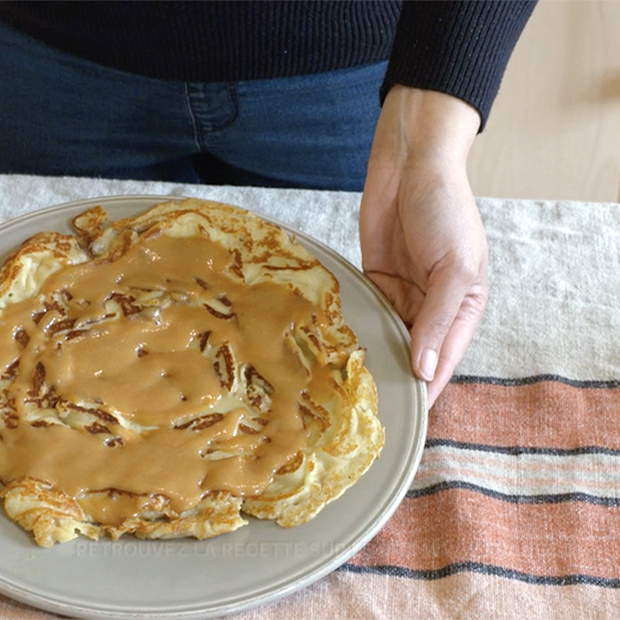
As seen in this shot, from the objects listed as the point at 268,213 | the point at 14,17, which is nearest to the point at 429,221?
the point at 268,213

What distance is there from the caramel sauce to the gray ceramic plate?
5cm

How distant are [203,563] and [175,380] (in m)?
0.27

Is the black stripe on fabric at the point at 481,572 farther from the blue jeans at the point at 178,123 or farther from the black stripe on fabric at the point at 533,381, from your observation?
the blue jeans at the point at 178,123

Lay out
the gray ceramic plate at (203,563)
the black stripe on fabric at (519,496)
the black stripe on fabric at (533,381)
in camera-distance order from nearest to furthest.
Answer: the gray ceramic plate at (203,563), the black stripe on fabric at (519,496), the black stripe on fabric at (533,381)

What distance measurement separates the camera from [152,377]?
1143 millimetres

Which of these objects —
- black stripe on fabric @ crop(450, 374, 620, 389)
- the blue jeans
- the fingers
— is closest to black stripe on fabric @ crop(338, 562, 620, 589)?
the fingers

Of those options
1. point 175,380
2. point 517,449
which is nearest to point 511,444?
point 517,449

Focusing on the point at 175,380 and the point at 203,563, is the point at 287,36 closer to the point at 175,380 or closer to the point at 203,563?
the point at 175,380

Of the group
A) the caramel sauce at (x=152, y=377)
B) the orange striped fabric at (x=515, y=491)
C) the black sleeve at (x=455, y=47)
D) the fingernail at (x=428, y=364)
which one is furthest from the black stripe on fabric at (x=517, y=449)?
the black sleeve at (x=455, y=47)

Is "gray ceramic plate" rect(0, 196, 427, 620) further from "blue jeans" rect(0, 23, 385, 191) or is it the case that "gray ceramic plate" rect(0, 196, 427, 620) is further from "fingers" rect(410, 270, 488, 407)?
"blue jeans" rect(0, 23, 385, 191)

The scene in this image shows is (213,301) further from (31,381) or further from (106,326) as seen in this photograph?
(31,381)

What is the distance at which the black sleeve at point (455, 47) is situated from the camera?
1.37 metres

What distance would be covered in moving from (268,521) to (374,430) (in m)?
0.19

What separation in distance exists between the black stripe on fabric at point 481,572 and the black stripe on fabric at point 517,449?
0.20 m
